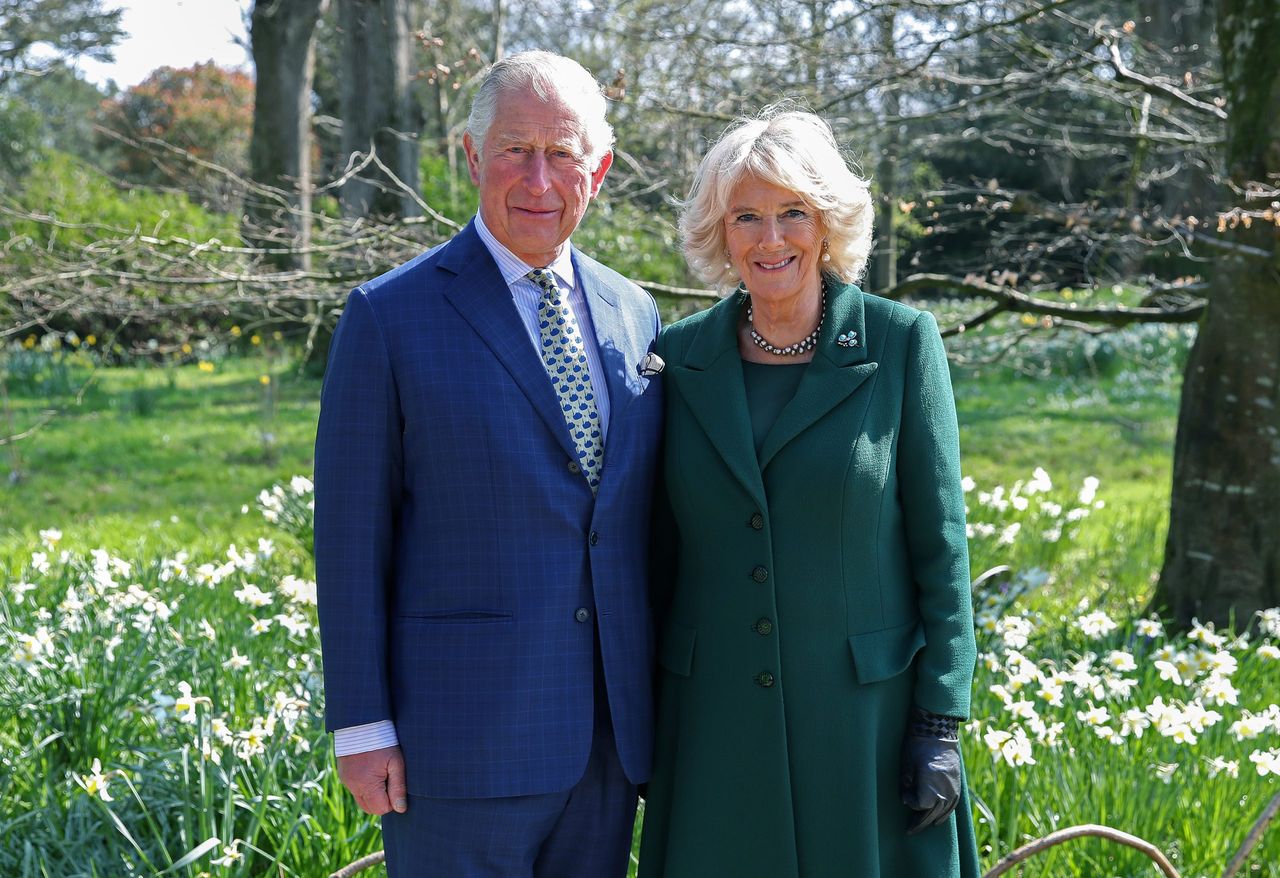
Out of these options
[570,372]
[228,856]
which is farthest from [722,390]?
[228,856]

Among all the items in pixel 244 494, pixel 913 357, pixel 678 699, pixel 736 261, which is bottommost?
pixel 244 494

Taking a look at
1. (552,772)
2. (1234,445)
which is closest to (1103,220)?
(1234,445)

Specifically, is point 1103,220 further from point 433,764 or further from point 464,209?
point 464,209

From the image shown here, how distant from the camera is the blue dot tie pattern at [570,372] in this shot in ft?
6.78

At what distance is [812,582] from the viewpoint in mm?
2027

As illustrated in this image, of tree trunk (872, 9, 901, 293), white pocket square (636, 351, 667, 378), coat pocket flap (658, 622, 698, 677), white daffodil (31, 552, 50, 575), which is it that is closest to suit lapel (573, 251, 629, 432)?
white pocket square (636, 351, 667, 378)

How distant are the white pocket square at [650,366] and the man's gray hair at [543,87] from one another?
0.38 m

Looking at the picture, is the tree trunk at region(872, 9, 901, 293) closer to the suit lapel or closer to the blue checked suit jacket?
the suit lapel

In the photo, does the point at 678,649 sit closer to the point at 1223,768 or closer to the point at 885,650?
the point at 885,650

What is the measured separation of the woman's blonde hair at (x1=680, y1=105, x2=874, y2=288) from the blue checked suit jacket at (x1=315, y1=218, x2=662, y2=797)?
17.2 inches

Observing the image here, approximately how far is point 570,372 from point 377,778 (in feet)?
2.55

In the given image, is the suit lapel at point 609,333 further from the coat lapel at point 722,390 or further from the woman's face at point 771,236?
the woman's face at point 771,236

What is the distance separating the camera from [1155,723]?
307cm

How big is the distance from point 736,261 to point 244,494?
6370 millimetres
